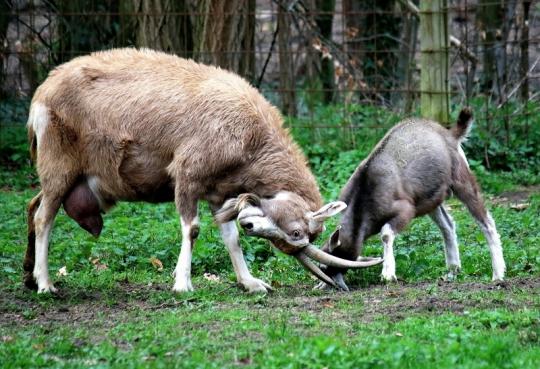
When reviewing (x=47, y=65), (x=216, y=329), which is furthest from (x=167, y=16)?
(x=216, y=329)

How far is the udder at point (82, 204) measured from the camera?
28.4 ft

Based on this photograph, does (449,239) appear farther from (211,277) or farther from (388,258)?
(211,277)

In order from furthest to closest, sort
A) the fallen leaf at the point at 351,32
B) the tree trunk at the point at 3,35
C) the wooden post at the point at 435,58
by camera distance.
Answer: the fallen leaf at the point at 351,32, the tree trunk at the point at 3,35, the wooden post at the point at 435,58

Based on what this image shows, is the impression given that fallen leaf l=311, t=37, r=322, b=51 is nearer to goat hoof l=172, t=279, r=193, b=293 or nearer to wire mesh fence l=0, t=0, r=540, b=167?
wire mesh fence l=0, t=0, r=540, b=167

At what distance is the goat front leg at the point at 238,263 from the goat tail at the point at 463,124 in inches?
94.7

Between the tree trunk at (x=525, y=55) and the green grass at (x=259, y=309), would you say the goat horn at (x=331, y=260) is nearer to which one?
the green grass at (x=259, y=309)

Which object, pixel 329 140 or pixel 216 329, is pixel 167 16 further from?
pixel 216 329

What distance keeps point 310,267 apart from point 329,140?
642cm

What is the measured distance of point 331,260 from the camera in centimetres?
813

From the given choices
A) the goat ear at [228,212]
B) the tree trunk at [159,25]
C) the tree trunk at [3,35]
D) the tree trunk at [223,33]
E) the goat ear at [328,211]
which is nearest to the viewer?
the goat ear at [328,211]

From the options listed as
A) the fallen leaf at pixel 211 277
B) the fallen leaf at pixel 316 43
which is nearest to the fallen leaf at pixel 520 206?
the fallen leaf at pixel 211 277

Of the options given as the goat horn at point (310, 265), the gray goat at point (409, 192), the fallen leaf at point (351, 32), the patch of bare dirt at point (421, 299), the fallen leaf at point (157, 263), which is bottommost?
the fallen leaf at point (157, 263)

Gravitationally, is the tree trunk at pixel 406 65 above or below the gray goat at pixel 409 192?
above

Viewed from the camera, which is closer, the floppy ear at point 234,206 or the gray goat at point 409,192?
the floppy ear at point 234,206
